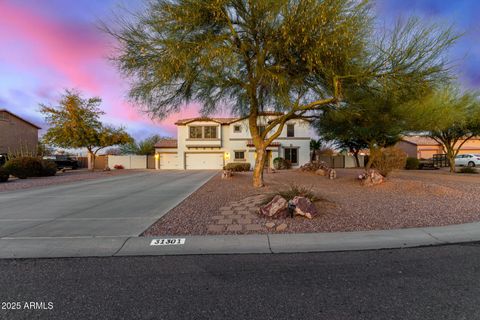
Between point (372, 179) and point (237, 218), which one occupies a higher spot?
point (372, 179)

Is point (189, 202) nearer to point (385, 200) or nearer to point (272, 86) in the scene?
point (272, 86)

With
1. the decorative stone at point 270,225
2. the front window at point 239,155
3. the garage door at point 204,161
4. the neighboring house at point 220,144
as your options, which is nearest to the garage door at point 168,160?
the neighboring house at point 220,144

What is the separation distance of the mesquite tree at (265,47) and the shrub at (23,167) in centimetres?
1563

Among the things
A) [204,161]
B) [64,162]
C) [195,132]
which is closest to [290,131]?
[204,161]

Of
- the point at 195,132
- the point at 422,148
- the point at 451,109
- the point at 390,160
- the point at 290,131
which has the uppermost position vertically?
the point at 195,132

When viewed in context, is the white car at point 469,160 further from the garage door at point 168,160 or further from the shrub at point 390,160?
the garage door at point 168,160

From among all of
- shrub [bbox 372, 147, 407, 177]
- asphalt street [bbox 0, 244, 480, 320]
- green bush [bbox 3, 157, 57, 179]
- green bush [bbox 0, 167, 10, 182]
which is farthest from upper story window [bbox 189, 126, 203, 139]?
asphalt street [bbox 0, 244, 480, 320]

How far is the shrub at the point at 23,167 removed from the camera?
65.2 ft

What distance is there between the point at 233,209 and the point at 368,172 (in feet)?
25.5

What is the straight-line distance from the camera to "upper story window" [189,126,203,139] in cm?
3362

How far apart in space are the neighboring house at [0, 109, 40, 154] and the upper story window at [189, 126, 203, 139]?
61.3ft

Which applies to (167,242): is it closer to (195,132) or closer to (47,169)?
(47,169)

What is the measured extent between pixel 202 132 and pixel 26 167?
1795 cm

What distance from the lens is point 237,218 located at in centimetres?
699
